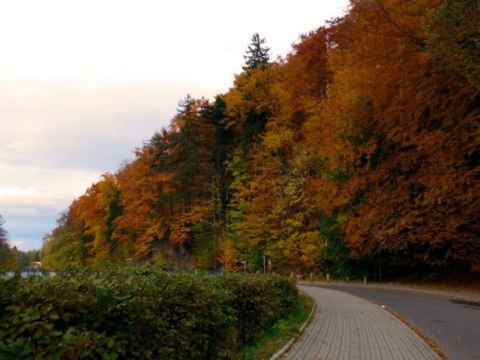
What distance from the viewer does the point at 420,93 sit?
2280 centimetres

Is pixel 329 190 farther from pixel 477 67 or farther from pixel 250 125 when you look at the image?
pixel 250 125

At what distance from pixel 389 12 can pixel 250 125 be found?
30739 mm

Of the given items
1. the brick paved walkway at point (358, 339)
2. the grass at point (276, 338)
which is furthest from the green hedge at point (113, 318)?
the brick paved walkway at point (358, 339)

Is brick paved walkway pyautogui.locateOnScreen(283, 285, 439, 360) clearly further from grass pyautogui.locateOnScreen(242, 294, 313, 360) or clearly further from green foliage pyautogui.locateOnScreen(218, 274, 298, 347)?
green foliage pyautogui.locateOnScreen(218, 274, 298, 347)

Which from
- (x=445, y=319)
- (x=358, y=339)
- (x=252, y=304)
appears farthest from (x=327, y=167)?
(x=252, y=304)

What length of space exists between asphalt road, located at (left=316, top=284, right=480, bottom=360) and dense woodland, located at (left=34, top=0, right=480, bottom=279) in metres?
5.54

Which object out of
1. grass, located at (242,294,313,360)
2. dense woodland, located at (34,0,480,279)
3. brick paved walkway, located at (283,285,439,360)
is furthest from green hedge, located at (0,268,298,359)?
brick paved walkway, located at (283,285,439,360)

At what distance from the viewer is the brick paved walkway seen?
917cm

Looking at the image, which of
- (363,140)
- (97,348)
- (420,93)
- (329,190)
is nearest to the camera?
(97,348)

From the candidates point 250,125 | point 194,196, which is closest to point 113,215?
point 194,196

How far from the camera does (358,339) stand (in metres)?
11.0

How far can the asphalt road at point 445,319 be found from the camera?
33.6ft

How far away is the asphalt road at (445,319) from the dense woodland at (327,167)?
5.54 m

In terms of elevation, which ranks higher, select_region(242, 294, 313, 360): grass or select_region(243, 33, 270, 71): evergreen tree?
select_region(243, 33, 270, 71): evergreen tree
